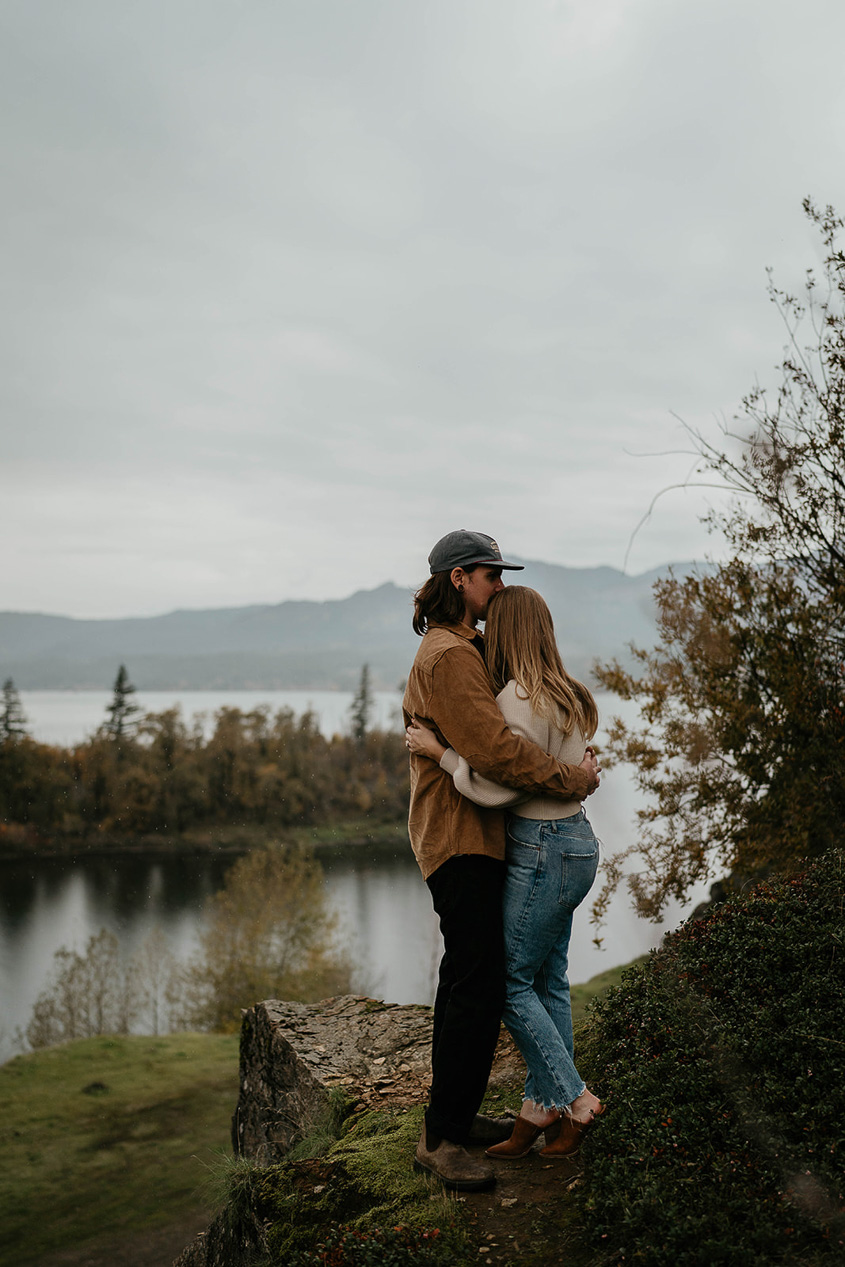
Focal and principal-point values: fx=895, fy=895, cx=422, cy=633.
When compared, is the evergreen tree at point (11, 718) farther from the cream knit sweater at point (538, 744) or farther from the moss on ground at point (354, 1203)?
the cream knit sweater at point (538, 744)

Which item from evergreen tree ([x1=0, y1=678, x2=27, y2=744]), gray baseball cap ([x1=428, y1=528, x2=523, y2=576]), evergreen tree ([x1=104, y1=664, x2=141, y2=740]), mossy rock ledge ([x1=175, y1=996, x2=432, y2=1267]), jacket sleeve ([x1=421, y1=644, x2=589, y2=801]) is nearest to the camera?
jacket sleeve ([x1=421, y1=644, x2=589, y2=801])

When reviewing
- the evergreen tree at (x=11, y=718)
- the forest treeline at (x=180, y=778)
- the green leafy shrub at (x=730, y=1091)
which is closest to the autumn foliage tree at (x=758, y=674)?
the green leafy shrub at (x=730, y=1091)

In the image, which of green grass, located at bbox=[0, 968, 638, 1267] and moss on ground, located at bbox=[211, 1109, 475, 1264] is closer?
moss on ground, located at bbox=[211, 1109, 475, 1264]

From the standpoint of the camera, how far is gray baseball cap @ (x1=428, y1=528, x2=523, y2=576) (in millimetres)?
3955

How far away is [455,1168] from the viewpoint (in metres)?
3.86

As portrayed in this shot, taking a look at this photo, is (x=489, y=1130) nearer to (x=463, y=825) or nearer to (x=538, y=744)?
(x=463, y=825)

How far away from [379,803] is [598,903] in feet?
144

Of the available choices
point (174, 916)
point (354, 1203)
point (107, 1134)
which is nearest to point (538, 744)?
point (354, 1203)

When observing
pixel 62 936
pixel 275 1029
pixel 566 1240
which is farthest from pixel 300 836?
pixel 566 1240

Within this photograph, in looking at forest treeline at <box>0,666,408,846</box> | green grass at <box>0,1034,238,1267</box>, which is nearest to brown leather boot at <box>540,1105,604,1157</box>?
green grass at <box>0,1034,238,1267</box>

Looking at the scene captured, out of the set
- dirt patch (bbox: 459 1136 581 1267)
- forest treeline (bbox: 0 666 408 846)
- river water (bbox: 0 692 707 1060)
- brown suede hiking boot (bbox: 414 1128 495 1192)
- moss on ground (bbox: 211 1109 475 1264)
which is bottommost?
river water (bbox: 0 692 707 1060)

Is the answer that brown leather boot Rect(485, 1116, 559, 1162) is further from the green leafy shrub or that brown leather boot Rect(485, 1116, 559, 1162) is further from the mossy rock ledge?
the mossy rock ledge

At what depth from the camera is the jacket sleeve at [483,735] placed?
3.60 m

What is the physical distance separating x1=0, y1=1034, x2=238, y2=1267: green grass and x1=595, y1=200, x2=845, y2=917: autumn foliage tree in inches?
368
